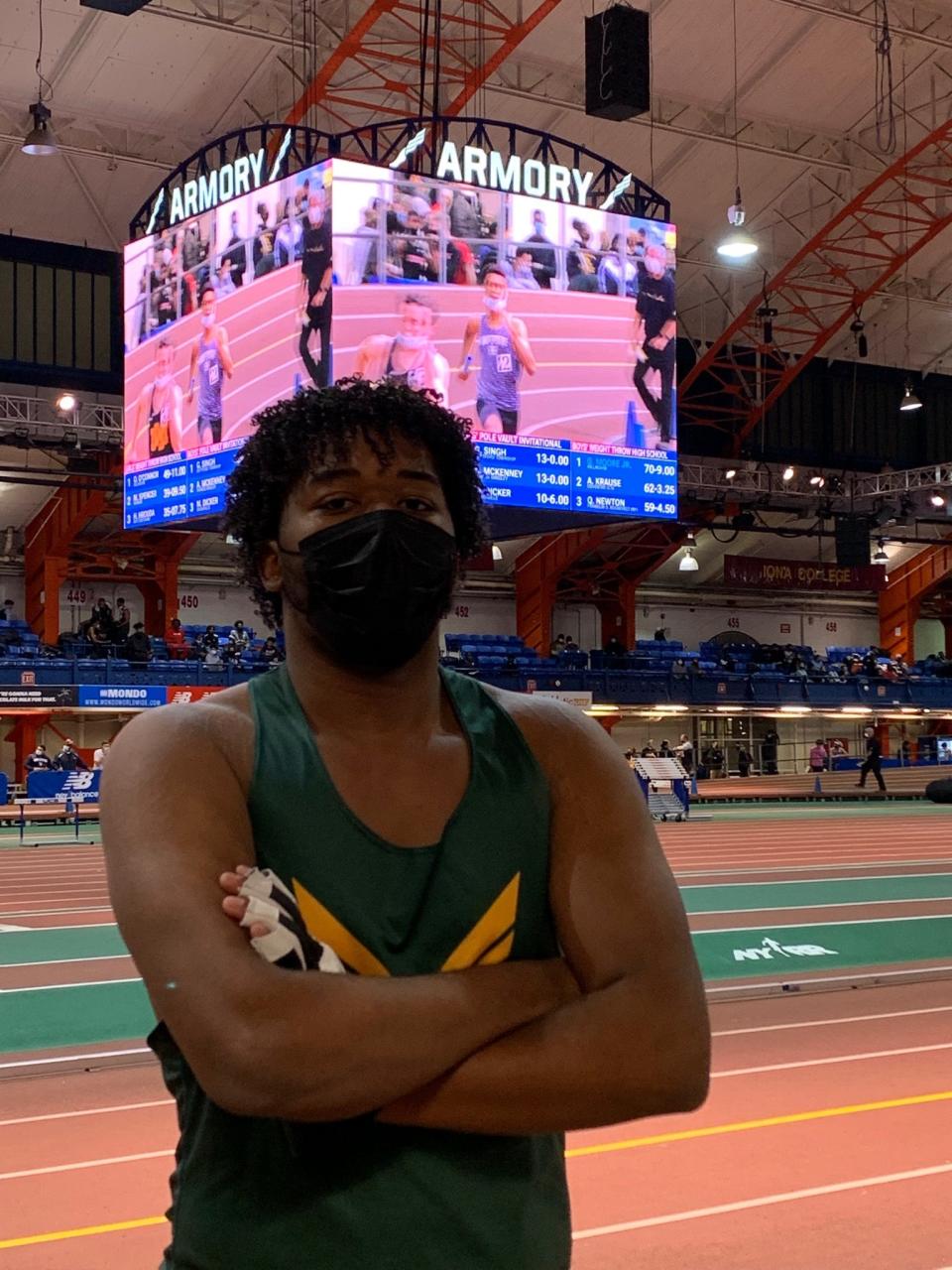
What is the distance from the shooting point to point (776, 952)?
33.2ft

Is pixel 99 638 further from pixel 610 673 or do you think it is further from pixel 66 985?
pixel 66 985

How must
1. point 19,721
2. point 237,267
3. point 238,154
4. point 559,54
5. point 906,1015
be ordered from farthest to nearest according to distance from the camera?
point 19,721 → point 559,54 → point 238,154 → point 237,267 → point 906,1015

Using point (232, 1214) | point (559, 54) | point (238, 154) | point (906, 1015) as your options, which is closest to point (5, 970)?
point (906, 1015)

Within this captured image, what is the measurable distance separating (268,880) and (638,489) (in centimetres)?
1758

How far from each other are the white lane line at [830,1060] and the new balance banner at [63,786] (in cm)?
1599

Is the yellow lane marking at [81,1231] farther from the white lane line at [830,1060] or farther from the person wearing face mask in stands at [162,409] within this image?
the person wearing face mask in stands at [162,409]

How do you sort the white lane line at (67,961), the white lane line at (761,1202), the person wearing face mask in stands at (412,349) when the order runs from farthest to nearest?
1. the person wearing face mask in stands at (412,349)
2. the white lane line at (67,961)
3. the white lane line at (761,1202)

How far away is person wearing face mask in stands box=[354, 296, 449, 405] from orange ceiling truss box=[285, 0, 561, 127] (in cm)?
633

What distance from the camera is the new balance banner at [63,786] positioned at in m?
22.4

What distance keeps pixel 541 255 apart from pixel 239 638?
752 inches

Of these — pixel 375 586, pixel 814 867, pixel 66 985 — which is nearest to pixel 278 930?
pixel 375 586

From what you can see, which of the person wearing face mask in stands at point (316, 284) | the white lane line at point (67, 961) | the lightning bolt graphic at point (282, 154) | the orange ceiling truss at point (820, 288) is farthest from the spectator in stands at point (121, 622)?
the white lane line at point (67, 961)

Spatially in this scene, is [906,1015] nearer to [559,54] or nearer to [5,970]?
[5,970]

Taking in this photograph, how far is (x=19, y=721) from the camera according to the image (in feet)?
106
